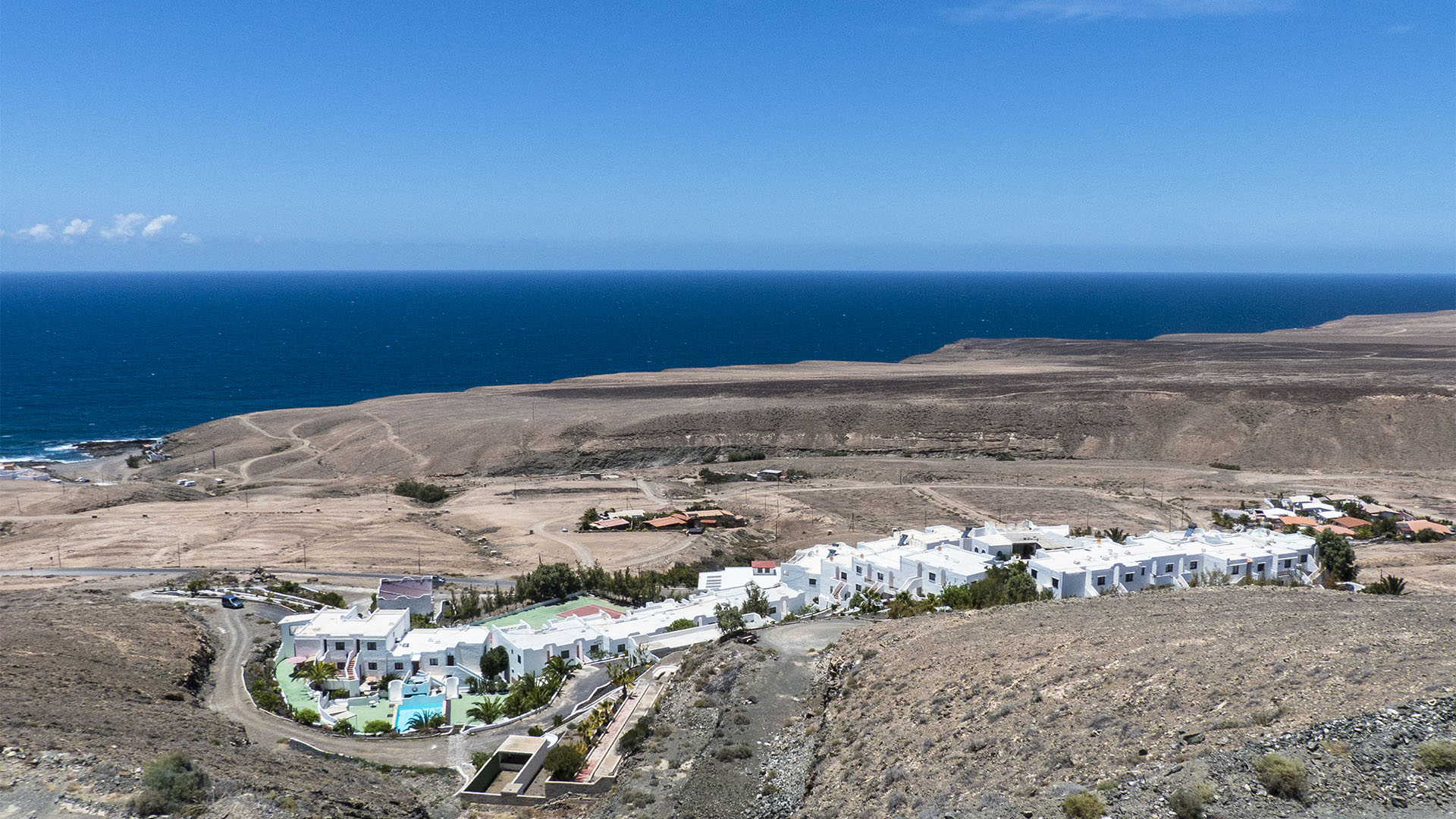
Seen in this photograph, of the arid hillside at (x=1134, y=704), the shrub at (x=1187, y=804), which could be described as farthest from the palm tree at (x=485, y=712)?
the shrub at (x=1187, y=804)

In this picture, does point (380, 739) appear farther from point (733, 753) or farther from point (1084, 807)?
point (1084, 807)

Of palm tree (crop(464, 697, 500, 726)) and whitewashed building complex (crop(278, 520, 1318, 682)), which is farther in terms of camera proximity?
whitewashed building complex (crop(278, 520, 1318, 682))

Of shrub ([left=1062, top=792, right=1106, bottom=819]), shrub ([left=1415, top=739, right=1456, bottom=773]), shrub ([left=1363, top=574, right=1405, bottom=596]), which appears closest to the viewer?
shrub ([left=1415, top=739, right=1456, bottom=773])

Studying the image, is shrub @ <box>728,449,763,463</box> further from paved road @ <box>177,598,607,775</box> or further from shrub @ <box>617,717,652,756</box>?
shrub @ <box>617,717,652,756</box>

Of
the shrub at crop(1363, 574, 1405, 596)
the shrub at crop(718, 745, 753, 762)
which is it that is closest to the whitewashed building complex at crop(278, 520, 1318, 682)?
the shrub at crop(1363, 574, 1405, 596)

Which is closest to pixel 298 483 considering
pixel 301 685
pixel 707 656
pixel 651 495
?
pixel 651 495

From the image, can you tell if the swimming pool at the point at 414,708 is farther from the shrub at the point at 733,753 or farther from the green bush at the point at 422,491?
→ the green bush at the point at 422,491

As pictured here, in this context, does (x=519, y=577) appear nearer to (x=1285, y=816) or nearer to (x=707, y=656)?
(x=707, y=656)

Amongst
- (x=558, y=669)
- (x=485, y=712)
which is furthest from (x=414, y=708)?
(x=558, y=669)
